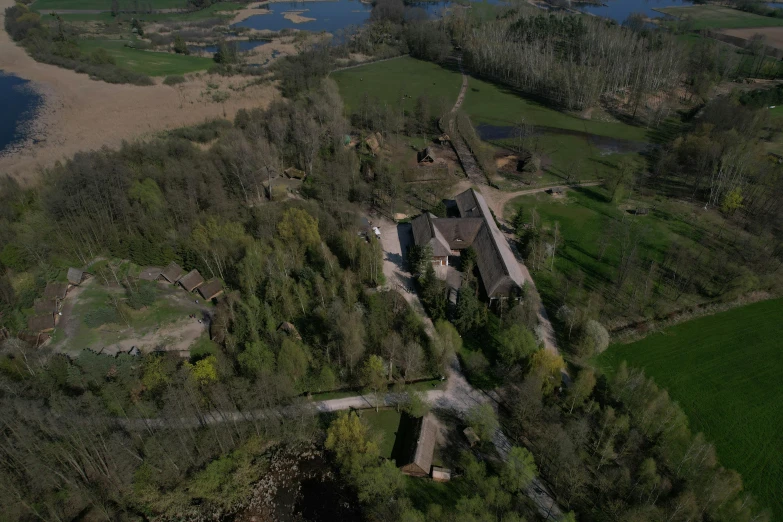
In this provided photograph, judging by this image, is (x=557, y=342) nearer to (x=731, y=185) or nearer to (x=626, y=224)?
(x=626, y=224)

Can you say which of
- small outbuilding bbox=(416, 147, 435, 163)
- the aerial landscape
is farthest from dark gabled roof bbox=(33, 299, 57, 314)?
small outbuilding bbox=(416, 147, 435, 163)

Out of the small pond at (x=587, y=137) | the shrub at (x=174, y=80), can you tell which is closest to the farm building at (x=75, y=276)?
the small pond at (x=587, y=137)

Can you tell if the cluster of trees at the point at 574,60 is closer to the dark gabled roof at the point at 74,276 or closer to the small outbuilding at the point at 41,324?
the dark gabled roof at the point at 74,276

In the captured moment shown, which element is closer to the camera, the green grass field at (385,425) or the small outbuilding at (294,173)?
the green grass field at (385,425)

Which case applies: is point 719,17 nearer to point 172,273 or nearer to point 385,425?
point 385,425

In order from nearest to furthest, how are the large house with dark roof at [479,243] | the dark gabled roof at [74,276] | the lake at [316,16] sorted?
the large house with dark roof at [479,243] → the dark gabled roof at [74,276] → the lake at [316,16]

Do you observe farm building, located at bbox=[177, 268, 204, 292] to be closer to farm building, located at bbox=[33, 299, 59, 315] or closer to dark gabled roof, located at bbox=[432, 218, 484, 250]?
farm building, located at bbox=[33, 299, 59, 315]
